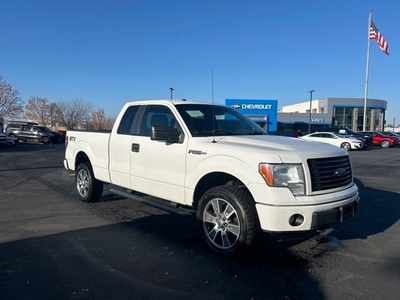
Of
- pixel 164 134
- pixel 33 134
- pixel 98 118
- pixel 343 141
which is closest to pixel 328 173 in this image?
pixel 164 134

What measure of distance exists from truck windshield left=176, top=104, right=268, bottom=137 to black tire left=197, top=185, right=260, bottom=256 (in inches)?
40.3

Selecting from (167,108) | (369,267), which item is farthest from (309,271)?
(167,108)

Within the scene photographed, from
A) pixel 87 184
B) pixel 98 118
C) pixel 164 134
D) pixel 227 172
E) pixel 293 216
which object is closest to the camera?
pixel 293 216

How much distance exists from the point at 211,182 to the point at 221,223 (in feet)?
2.10

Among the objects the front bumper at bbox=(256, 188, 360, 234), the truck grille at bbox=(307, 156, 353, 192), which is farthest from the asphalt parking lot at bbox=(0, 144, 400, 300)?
the truck grille at bbox=(307, 156, 353, 192)

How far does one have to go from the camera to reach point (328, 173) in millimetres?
4062

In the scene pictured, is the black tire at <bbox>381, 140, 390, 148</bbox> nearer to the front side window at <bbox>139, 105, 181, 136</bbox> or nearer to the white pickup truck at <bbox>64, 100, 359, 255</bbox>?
the white pickup truck at <bbox>64, 100, 359, 255</bbox>

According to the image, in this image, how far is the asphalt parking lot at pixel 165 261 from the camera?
3.39 m

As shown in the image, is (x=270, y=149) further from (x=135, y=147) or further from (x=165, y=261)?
(x=135, y=147)

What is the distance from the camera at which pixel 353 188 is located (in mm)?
4414

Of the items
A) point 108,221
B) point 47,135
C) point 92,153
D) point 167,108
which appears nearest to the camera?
point 167,108

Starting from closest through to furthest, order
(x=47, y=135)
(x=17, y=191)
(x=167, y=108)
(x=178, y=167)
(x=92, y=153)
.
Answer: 1. (x=178, y=167)
2. (x=167, y=108)
3. (x=92, y=153)
4. (x=17, y=191)
5. (x=47, y=135)

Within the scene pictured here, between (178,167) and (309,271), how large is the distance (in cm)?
213

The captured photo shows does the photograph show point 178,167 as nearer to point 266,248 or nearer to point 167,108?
point 167,108
